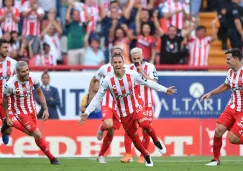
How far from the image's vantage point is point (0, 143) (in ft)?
68.8

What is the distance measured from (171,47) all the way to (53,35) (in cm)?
306

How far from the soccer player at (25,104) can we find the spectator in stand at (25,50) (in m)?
6.41

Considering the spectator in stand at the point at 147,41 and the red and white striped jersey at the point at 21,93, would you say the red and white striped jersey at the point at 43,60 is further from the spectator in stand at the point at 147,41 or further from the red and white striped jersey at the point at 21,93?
the red and white striped jersey at the point at 21,93

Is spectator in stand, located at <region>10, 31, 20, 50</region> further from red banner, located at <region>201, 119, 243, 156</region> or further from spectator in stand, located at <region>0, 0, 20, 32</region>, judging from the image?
red banner, located at <region>201, 119, 243, 156</region>

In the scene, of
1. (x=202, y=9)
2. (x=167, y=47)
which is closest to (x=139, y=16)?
(x=167, y=47)

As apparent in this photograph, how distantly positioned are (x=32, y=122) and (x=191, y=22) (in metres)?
8.90

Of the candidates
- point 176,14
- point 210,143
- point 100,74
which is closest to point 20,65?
point 100,74

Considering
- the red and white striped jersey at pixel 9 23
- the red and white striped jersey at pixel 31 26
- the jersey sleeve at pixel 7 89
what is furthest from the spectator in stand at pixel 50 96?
the jersey sleeve at pixel 7 89

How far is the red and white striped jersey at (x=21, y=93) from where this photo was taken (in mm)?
16688

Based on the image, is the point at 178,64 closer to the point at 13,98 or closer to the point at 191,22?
the point at 191,22

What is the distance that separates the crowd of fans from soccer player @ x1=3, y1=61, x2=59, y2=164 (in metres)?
6.30

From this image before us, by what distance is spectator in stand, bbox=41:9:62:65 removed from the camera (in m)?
23.8

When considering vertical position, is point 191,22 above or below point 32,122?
above

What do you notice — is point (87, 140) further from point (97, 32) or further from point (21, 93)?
point (21, 93)
